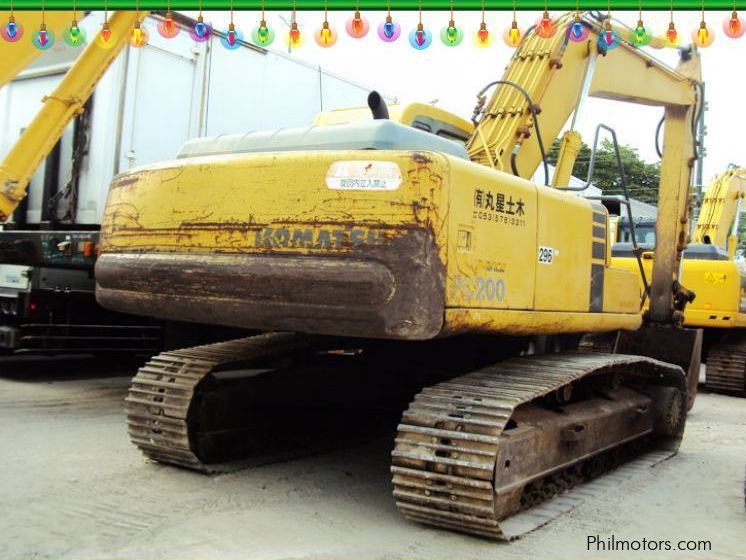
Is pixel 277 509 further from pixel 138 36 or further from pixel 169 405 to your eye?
pixel 138 36

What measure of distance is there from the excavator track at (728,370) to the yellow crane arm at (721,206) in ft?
9.25

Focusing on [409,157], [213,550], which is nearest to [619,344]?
[409,157]

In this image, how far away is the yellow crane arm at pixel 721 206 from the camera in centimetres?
1255

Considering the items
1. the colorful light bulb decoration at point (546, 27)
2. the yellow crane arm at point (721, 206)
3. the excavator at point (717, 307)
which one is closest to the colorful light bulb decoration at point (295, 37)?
the colorful light bulb decoration at point (546, 27)

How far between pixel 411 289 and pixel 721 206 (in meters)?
10.5

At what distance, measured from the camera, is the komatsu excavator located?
3510 mm

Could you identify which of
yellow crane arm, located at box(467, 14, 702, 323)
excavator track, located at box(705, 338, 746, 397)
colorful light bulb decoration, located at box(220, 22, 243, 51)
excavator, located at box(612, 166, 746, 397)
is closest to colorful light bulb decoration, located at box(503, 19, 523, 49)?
yellow crane arm, located at box(467, 14, 702, 323)

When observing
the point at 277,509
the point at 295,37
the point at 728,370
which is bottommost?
the point at 277,509

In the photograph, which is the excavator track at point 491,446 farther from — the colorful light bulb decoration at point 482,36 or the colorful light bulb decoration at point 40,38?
A: the colorful light bulb decoration at point 40,38

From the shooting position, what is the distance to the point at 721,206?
41.1 feet

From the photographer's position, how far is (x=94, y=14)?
755 centimetres

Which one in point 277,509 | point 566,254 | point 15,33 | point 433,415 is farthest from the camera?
point 15,33

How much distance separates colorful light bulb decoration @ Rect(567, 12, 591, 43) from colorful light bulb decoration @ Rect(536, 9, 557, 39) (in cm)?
10

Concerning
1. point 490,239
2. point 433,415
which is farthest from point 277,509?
point 490,239
